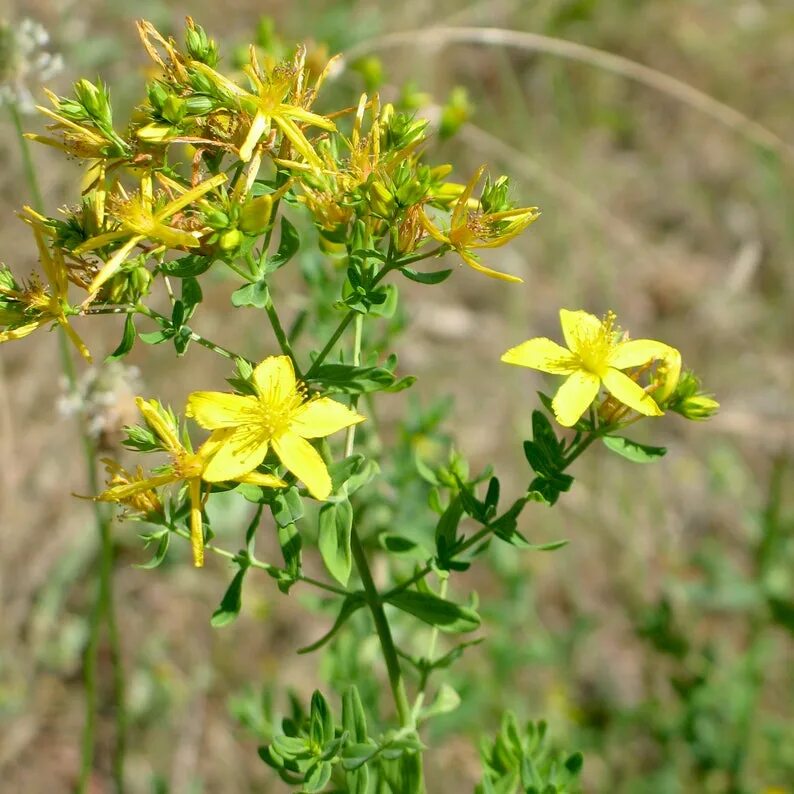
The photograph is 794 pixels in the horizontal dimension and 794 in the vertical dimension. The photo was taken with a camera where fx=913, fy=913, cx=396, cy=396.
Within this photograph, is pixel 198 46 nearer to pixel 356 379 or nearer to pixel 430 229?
pixel 430 229

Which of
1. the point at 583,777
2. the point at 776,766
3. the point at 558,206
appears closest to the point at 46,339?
the point at 558,206

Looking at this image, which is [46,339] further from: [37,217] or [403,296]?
[37,217]

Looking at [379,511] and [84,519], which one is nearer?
[379,511]

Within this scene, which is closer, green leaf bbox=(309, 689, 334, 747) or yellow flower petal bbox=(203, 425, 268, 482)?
yellow flower petal bbox=(203, 425, 268, 482)

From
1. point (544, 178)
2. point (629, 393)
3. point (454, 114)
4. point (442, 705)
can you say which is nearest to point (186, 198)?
point (629, 393)

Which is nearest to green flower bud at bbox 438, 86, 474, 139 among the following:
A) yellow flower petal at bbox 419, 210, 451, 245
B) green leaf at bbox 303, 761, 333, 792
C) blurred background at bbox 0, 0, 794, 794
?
blurred background at bbox 0, 0, 794, 794

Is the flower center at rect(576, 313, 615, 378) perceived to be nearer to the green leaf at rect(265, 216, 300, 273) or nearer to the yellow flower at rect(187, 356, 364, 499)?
the yellow flower at rect(187, 356, 364, 499)
